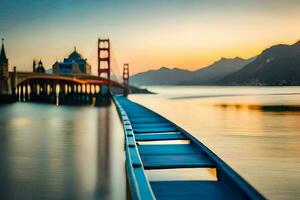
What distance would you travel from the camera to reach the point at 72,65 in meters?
137

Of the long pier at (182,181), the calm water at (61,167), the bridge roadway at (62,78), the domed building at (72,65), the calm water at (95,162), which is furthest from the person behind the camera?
the domed building at (72,65)

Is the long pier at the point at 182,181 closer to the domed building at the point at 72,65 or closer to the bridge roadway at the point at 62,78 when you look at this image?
the bridge roadway at the point at 62,78

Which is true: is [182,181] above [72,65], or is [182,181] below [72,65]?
below

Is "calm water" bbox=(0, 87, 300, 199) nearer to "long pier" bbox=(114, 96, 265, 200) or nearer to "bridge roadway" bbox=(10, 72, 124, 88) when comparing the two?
"long pier" bbox=(114, 96, 265, 200)

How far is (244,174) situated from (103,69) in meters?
82.7

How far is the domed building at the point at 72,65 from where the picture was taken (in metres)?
138

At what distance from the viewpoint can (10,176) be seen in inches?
510

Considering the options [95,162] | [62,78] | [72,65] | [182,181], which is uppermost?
[72,65]

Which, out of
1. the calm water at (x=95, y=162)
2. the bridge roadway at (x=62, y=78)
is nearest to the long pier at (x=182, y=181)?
the calm water at (x=95, y=162)

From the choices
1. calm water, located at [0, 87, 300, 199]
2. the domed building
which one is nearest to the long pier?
calm water, located at [0, 87, 300, 199]

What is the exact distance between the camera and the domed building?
452 feet

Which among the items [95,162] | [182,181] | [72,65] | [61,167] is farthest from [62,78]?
A: [182,181]

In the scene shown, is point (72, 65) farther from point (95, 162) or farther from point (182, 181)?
point (182, 181)

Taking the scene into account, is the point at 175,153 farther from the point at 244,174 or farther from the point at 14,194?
the point at 14,194
